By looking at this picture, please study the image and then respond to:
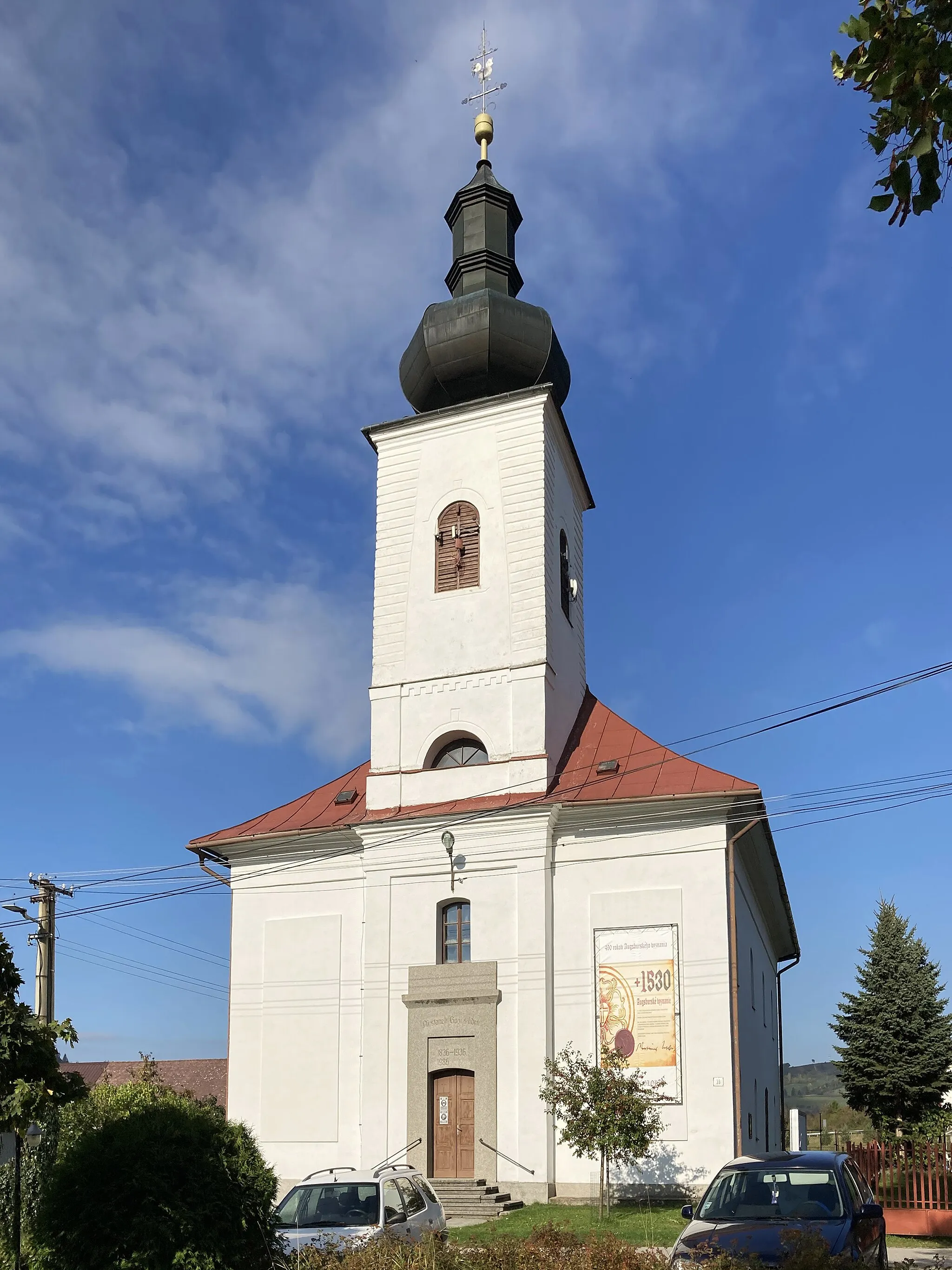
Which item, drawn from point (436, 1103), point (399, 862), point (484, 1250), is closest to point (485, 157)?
point (399, 862)

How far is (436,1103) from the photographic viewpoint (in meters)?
24.3

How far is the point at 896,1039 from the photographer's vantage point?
35.1 meters

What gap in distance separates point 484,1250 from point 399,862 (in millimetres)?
16235

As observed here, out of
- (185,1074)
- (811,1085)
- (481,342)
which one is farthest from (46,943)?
(811,1085)

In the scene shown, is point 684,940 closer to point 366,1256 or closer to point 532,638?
point 532,638

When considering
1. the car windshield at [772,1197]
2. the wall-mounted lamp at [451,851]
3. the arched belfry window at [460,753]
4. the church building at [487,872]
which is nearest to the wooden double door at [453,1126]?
the church building at [487,872]

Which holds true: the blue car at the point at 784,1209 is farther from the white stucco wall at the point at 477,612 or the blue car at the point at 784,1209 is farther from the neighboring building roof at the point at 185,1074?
the neighboring building roof at the point at 185,1074

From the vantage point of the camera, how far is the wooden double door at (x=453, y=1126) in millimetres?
23609

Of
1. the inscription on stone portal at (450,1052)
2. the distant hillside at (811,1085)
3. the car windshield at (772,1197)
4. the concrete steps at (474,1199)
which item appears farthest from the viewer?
the distant hillside at (811,1085)

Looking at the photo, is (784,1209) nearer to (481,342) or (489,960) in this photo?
(489,960)

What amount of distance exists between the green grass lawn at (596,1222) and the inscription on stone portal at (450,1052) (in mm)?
2866

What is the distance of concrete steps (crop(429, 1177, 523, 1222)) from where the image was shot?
21922 millimetres

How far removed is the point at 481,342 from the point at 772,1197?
21.6m

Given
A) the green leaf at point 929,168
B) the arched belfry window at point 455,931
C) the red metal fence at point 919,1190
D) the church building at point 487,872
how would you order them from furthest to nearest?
the arched belfry window at point 455,931 < the church building at point 487,872 < the red metal fence at point 919,1190 < the green leaf at point 929,168
